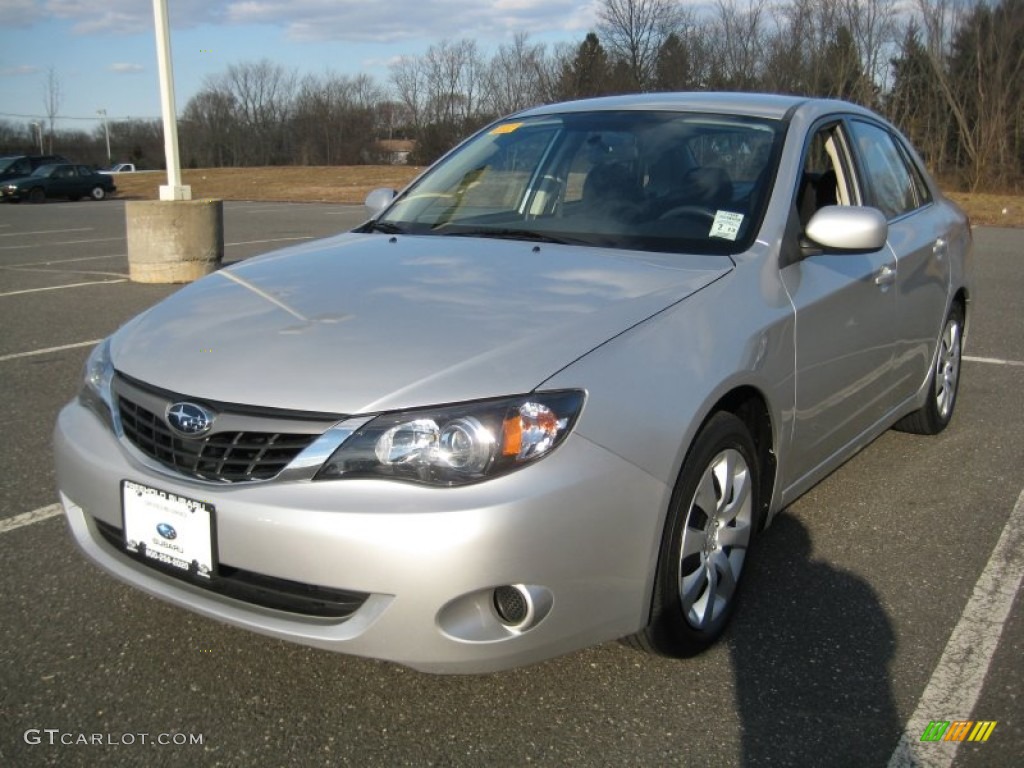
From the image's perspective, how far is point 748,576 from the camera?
10.6ft

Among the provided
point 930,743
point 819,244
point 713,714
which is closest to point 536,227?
point 819,244

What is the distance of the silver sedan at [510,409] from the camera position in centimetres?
216

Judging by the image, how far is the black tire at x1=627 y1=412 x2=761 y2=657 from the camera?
250 centimetres

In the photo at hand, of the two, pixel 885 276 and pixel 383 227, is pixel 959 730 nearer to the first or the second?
pixel 885 276

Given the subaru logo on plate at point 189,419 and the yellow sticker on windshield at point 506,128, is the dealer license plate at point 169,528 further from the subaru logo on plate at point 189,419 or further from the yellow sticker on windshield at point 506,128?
the yellow sticker on windshield at point 506,128

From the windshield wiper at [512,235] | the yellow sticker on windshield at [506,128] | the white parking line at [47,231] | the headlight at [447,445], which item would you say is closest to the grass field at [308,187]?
the white parking line at [47,231]

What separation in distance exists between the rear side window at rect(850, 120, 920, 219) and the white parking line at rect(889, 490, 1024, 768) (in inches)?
58.6

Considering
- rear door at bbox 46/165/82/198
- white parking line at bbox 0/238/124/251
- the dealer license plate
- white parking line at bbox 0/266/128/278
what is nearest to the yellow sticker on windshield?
the dealer license plate

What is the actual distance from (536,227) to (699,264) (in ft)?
2.37

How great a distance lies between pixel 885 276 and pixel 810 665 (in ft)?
5.59

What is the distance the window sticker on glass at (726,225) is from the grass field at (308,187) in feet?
71.6

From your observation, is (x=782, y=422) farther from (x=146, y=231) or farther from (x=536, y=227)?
(x=146, y=231)

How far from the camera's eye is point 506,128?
4199 mm

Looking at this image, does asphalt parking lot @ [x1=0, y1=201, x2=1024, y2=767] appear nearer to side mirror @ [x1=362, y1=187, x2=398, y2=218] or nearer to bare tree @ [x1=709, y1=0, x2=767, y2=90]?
side mirror @ [x1=362, y1=187, x2=398, y2=218]
